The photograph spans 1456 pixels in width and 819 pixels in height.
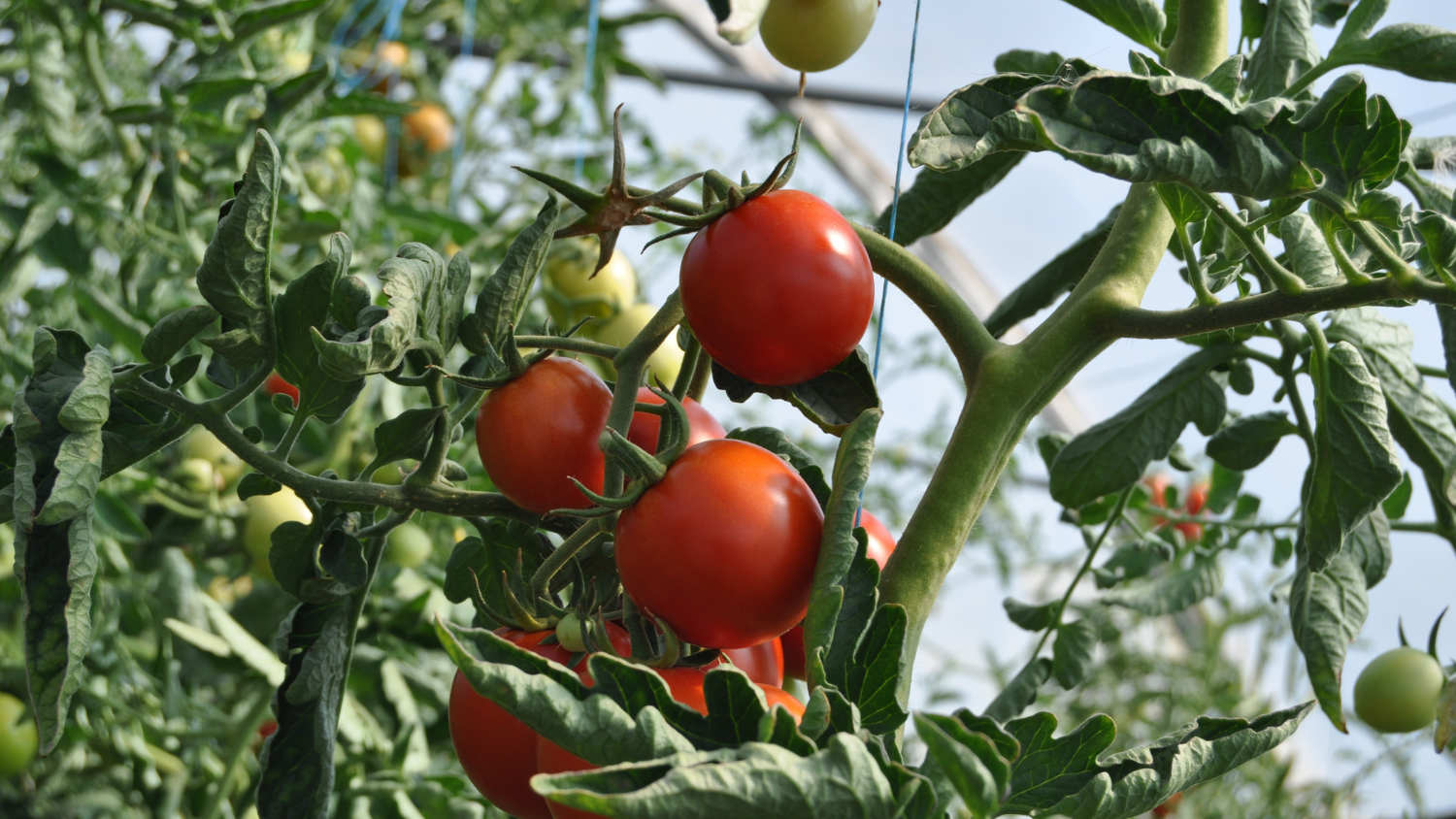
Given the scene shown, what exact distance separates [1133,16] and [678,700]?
372 mm

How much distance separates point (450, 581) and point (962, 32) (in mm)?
2140

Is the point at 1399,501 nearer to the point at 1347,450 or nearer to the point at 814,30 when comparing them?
the point at 1347,450

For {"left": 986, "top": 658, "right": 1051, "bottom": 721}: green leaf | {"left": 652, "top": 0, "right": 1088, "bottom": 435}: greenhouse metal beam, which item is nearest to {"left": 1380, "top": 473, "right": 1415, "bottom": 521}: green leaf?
{"left": 986, "top": 658, "right": 1051, "bottom": 721}: green leaf

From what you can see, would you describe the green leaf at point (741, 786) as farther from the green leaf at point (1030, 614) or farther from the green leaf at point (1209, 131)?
the green leaf at point (1030, 614)

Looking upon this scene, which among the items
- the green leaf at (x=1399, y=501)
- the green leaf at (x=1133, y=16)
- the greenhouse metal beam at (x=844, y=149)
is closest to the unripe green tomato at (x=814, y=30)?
the green leaf at (x=1133, y=16)

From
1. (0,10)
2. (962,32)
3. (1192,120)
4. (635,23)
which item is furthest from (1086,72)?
(962,32)

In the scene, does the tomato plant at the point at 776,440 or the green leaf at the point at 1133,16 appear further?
the green leaf at the point at 1133,16

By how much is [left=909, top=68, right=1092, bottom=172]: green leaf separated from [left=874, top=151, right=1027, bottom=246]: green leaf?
0.88 ft

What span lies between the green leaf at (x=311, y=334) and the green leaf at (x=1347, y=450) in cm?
37

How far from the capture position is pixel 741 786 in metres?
0.24

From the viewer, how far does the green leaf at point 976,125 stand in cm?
26

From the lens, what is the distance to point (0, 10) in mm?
872

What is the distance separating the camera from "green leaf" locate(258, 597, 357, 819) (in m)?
0.42

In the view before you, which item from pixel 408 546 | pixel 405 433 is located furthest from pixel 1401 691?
pixel 408 546
